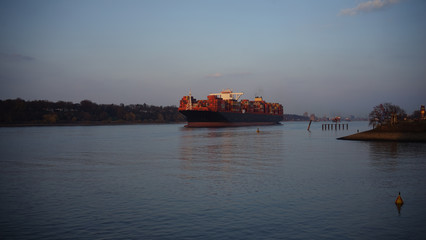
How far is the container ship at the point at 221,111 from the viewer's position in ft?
388

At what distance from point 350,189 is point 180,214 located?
8464mm

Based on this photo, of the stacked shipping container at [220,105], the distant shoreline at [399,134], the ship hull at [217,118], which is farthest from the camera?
the stacked shipping container at [220,105]

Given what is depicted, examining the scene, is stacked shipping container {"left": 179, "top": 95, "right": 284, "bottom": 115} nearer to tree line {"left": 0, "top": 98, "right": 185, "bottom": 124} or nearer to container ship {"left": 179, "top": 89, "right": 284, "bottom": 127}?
container ship {"left": 179, "top": 89, "right": 284, "bottom": 127}

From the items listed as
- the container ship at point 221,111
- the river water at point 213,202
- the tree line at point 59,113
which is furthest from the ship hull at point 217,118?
the river water at point 213,202

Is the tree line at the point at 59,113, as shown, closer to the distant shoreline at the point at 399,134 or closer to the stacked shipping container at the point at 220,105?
the stacked shipping container at the point at 220,105

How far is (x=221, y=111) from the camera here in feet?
402

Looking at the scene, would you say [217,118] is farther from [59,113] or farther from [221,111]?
[59,113]

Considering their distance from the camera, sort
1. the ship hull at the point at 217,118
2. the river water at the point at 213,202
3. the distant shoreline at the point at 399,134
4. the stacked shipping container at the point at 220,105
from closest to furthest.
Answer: the river water at the point at 213,202
the distant shoreline at the point at 399,134
the ship hull at the point at 217,118
the stacked shipping container at the point at 220,105

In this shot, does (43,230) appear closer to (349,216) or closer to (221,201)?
(221,201)

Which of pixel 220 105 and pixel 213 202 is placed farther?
pixel 220 105

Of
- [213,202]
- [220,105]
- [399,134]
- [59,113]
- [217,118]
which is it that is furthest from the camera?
[59,113]

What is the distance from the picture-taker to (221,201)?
14.1 metres

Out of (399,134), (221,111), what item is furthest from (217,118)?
(399,134)

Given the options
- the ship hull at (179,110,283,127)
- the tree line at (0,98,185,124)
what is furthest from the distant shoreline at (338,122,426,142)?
the tree line at (0,98,185,124)
